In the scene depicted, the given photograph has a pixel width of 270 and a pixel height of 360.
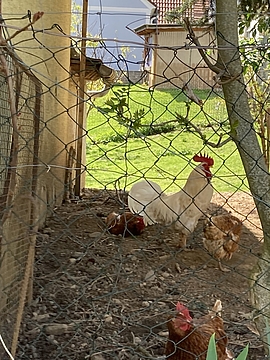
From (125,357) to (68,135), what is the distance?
3.69 m

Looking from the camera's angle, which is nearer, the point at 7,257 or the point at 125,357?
the point at 7,257

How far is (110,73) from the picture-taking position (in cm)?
496

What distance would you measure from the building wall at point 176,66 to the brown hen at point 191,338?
0.93 metres

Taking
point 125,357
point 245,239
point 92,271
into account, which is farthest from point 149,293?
point 245,239

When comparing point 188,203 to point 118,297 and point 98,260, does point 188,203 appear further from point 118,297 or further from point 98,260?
point 118,297

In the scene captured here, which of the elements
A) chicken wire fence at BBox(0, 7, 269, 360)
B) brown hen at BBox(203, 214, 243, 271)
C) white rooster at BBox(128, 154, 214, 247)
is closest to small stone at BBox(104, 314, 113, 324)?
chicken wire fence at BBox(0, 7, 269, 360)

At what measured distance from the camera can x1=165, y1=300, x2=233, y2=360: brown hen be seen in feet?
6.39

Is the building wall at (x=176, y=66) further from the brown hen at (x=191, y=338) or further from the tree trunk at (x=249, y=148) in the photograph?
the brown hen at (x=191, y=338)

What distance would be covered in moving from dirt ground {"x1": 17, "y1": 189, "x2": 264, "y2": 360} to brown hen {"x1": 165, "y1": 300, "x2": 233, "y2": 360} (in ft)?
0.62

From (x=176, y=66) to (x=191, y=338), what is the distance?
10586mm

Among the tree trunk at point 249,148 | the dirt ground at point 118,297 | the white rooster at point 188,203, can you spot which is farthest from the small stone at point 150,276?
the tree trunk at point 249,148

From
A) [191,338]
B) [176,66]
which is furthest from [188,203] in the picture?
[176,66]

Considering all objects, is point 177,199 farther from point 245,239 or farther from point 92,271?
point 92,271

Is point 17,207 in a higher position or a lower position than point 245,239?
higher
